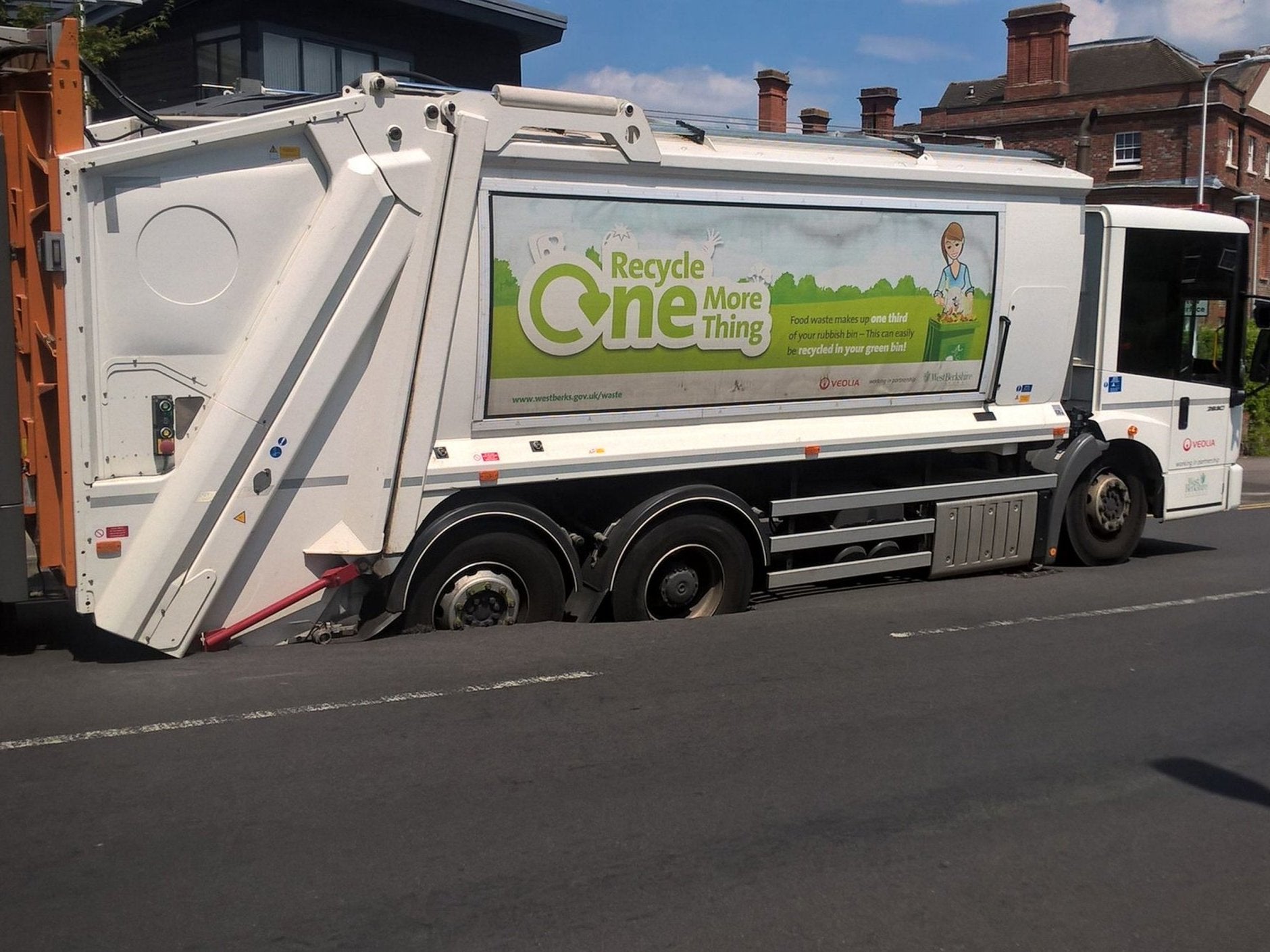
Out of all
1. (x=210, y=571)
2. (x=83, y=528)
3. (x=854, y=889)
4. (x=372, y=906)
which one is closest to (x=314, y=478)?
(x=210, y=571)

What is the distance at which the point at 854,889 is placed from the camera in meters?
4.41

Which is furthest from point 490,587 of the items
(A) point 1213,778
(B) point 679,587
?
(A) point 1213,778

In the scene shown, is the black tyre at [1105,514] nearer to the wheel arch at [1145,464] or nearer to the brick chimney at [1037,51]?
the wheel arch at [1145,464]

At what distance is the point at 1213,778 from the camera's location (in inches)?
221

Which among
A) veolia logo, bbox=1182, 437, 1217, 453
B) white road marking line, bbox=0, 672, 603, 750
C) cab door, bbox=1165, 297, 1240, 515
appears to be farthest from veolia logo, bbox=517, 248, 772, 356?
veolia logo, bbox=1182, 437, 1217, 453

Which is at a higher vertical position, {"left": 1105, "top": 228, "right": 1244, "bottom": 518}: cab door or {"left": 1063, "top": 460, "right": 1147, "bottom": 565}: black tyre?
{"left": 1105, "top": 228, "right": 1244, "bottom": 518}: cab door

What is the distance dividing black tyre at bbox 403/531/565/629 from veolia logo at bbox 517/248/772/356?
1.18 meters

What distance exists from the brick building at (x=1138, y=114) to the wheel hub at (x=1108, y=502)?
105 ft

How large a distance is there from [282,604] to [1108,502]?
22.5ft

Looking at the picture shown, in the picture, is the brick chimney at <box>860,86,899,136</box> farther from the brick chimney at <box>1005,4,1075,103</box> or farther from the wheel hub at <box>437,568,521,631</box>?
the wheel hub at <box>437,568,521,631</box>

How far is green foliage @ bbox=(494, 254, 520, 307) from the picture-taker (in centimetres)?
718

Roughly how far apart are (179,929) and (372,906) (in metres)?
0.58

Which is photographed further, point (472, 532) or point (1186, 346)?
point (1186, 346)

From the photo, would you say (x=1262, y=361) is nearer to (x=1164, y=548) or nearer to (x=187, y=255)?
(x=1164, y=548)
